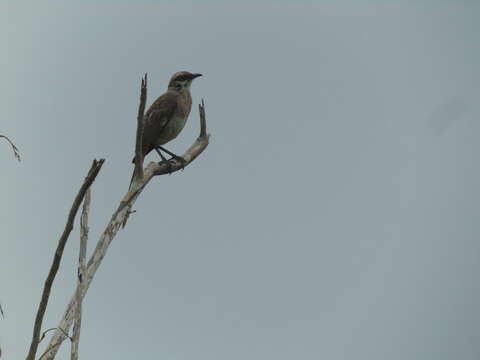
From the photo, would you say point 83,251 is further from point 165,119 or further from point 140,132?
point 165,119

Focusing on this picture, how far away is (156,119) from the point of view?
886 centimetres

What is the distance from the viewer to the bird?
880 cm

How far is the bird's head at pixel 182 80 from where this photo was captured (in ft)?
32.1

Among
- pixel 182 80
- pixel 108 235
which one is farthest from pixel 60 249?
pixel 182 80

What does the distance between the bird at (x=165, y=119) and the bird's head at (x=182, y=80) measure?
0.19m

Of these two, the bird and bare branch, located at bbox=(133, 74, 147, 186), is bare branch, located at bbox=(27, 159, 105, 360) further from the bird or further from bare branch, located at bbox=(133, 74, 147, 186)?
the bird

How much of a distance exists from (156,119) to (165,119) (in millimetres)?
134

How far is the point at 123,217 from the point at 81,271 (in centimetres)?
90

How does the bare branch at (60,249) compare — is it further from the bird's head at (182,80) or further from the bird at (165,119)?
the bird's head at (182,80)

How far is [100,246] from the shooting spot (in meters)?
3.61

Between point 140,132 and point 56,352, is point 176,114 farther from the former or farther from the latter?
point 56,352

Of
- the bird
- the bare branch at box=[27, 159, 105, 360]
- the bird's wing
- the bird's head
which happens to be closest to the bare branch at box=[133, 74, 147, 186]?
the bare branch at box=[27, 159, 105, 360]

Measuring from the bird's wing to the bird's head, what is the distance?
0.57 meters

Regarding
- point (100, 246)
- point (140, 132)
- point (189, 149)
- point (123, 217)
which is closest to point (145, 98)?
point (140, 132)
